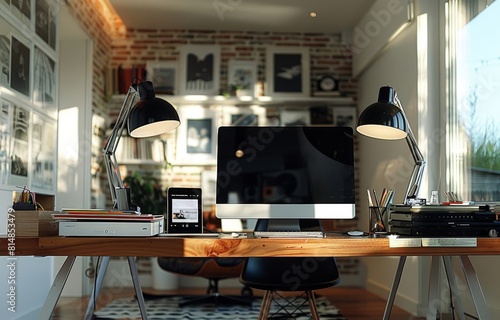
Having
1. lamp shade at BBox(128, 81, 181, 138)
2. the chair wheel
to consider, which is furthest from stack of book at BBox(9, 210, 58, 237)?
the chair wheel

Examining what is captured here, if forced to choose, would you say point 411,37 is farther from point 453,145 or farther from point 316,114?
point 316,114

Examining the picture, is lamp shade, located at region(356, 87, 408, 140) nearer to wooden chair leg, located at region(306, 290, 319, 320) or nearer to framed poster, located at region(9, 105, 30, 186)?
wooden chair leg, located at region(306, 290, 319, 320)

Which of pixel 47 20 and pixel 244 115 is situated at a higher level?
pixel 47 20

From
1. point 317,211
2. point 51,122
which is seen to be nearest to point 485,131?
point 317,211

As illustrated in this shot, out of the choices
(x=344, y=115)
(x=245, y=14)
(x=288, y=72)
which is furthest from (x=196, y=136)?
(x=344, y=115)

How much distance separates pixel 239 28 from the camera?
7.17 metres

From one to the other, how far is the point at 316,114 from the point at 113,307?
3.15 metres

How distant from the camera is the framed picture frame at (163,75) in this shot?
7102 millimetres

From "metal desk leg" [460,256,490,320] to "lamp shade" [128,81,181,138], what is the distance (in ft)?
4.73

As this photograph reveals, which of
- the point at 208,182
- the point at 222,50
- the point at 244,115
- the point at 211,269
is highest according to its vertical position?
the point at 222,50

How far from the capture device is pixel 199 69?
7145 mm

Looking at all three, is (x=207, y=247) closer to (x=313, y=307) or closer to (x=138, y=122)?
(x=138, y=122)

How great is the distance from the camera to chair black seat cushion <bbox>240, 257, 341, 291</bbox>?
3635 mm

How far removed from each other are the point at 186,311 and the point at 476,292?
9.29 ft
